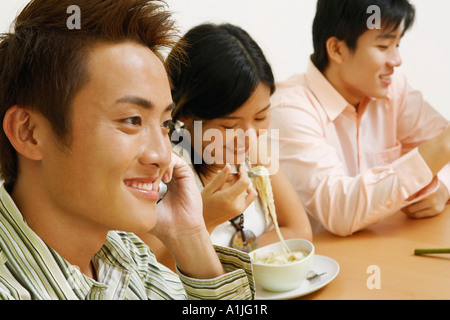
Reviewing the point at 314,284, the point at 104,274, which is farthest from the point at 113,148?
the point at 314,284

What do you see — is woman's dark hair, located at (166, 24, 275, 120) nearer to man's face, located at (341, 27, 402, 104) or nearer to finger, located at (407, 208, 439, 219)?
man's face, located at (341, 27, 402, 104)

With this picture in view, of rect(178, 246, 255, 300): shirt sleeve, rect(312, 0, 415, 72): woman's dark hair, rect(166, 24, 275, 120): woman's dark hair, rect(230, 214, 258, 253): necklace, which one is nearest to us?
rect(178, 246, 255, 300): shirt sleeve

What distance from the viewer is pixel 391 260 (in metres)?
1.67

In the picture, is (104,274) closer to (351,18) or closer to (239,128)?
(239,128)

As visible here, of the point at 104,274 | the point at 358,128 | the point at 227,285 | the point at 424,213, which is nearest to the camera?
the point at 104,274

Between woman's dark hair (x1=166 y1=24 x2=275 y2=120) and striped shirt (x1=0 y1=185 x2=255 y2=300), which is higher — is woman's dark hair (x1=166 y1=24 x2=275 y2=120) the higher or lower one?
the higher one


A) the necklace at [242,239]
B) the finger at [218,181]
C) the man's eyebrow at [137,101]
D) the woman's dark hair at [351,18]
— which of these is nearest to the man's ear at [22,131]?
the man's eyebrow at [137,101]

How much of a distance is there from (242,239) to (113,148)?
1.08m

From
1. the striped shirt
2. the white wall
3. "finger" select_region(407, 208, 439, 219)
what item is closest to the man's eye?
the striped shirt

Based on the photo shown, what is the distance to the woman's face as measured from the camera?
71.8 inches

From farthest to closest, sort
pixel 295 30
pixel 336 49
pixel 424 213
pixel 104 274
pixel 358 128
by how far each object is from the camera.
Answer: pixel 295 30 < pixel 358 128 < pixel 336 49 < pixel 424 213 < pixel 104 274

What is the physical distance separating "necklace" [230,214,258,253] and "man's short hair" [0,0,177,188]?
3.58 feet
